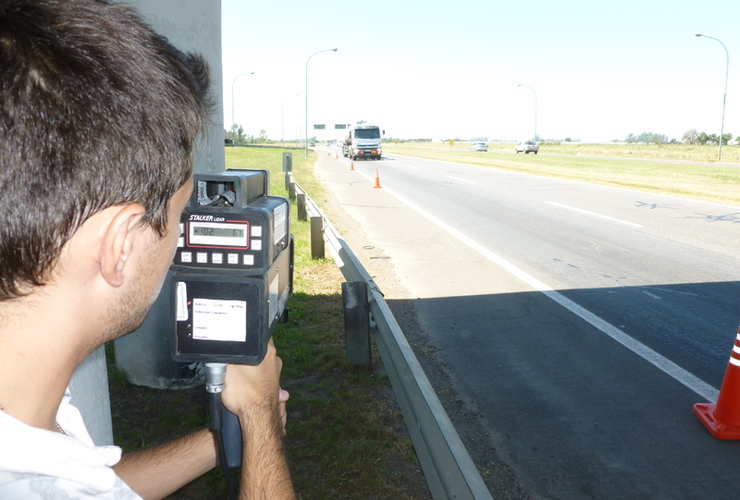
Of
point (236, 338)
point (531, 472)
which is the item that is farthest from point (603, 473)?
point (236, 338)

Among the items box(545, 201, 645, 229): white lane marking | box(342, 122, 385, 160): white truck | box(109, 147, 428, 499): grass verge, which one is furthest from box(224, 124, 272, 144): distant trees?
box(109, 147, 428, 499): grass verge

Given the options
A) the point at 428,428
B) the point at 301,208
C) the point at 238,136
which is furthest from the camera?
the point at 238,136

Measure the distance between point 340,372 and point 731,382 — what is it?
267 centimetres

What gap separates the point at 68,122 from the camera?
898 millimetres

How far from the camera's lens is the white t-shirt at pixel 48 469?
2.85 ft

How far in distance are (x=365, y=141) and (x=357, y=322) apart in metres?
42.5

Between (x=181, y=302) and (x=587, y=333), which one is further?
(x=587, y=333)

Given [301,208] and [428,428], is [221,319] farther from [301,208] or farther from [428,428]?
[301,208]

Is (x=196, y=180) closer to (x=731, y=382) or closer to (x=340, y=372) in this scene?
(x=340, y=372)

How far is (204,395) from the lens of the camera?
436 cm

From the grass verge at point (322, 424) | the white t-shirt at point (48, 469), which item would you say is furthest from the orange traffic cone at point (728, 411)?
the white t-shirt at point (48, 469)

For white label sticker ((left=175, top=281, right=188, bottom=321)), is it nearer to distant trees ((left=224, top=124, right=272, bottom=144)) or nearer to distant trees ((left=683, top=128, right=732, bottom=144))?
distant trees ((left=224, top=124, right=272, bottom=144))

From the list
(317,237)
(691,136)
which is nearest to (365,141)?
(317,237)

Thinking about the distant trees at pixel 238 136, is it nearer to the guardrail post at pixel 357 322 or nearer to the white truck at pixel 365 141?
the white truck at pixel 365 141
